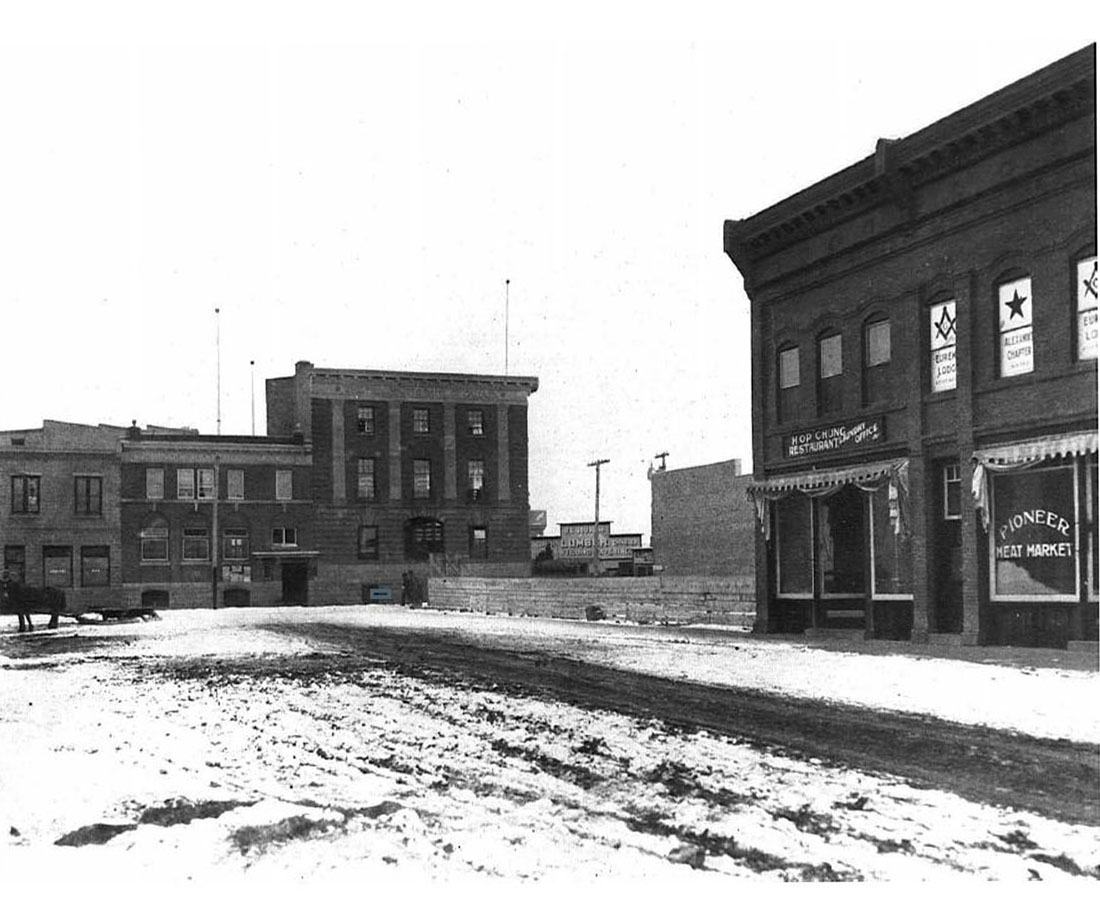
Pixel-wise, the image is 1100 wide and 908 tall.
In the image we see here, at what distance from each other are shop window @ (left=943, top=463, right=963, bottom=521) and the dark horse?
19069 mm

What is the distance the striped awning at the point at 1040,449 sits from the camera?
1565cm

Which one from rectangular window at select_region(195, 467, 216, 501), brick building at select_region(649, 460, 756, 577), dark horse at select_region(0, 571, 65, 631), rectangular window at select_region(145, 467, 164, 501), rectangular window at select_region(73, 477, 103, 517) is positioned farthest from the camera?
rectangular window at select_region(195, 467, 216, 501)

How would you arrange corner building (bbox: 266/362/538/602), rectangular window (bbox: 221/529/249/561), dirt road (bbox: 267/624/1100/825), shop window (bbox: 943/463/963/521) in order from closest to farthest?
1. dirt road (bbox: 267/624/1100/825)
2. shop window (bbox: 943/463/963/521)
3. rectangular window (bbox: 221/529/249/561)
4. corner building (bbox: 266/362/538/602)

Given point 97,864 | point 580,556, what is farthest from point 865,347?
point 580,556

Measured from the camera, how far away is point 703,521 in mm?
53531

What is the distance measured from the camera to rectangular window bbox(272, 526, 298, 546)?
61.1 m

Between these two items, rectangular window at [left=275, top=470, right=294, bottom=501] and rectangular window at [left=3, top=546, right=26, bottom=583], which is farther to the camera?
rectangular window at [left=275, top=470, right=294, bottom=501]

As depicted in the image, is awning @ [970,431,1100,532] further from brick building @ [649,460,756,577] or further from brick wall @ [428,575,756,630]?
brick building @ [649,460,756,577]

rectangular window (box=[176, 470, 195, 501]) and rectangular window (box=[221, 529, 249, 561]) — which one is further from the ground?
rectangular window (box=[176, 470, 195, 501])

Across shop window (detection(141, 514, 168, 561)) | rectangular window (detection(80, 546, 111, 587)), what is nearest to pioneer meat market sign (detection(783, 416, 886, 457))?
rectangular window (detection(80, 546, 111, 587))

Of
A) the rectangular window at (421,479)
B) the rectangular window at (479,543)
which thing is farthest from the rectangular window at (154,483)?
the rectangular window at (479,543)

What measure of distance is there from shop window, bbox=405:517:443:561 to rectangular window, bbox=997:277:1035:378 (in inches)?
1891

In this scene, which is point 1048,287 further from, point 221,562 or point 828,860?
point 221,562

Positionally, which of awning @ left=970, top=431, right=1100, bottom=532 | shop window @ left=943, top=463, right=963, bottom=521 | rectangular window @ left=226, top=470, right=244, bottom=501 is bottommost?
shop window @ left=943, top=463, right=963, bottom=521
